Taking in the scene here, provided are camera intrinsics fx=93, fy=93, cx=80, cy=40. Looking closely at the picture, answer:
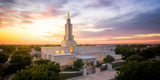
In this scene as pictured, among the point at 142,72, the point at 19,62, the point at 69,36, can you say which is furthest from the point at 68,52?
the point at 142,72

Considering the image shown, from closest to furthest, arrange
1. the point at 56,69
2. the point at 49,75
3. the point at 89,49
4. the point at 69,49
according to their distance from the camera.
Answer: the point at 49,75 → the point at 56,69 → the point at 69,49 → the point at 89,49

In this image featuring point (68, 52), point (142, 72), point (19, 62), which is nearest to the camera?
point (142, 72)

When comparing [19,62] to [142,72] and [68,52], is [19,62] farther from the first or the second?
[142,72]

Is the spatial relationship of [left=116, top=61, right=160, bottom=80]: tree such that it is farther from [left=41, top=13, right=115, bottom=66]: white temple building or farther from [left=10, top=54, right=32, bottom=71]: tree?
[left=10, top=54, right=32, bottom=71]: tree

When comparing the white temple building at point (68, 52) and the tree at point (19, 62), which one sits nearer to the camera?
the tree at point (19, 62)

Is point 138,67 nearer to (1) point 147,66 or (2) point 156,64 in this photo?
(1) point 147,66

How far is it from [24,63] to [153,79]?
29.6 metres

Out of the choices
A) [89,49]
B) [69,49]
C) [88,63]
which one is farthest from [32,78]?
[89,49]

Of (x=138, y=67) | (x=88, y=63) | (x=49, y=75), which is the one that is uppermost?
(x=138, y=67)

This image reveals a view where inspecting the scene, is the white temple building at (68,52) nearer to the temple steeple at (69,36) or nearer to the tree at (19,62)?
the temple steeple at (69,36)

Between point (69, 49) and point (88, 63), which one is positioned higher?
point (69, 49)

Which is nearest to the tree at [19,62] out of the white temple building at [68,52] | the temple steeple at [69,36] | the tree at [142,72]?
the white temple building at [68,52]

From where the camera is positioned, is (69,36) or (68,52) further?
(69,36)

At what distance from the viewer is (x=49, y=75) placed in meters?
13.3
